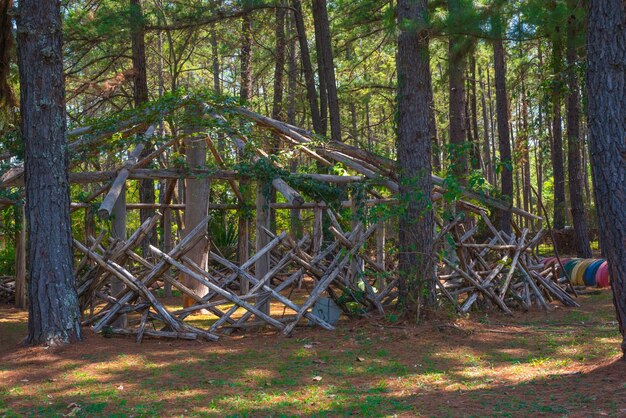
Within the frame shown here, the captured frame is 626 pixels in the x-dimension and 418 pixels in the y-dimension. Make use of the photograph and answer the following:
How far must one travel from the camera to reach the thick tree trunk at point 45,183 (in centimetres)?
716

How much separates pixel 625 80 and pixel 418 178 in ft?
10.6

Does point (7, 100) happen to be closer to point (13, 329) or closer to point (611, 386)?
point (13, 329)

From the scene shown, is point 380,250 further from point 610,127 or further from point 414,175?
point 610,127

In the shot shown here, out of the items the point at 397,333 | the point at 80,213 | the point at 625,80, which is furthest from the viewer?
the point at 80,213

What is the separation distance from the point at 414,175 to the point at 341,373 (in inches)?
124

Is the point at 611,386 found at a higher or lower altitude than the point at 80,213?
lower

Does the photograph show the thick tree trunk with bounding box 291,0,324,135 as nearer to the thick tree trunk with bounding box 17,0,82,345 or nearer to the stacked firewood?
the stacked firewood

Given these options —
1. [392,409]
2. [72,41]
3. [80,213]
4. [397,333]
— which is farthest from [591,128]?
[80,213]

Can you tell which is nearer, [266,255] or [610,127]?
[610,127]

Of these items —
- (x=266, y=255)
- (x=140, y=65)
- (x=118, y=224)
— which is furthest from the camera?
(x=140, y=65)

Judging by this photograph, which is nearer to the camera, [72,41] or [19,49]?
[19,49]

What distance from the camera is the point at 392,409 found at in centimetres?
484

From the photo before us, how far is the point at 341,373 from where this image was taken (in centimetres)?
622

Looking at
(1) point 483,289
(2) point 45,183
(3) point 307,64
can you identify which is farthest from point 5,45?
(3) point 307,64
